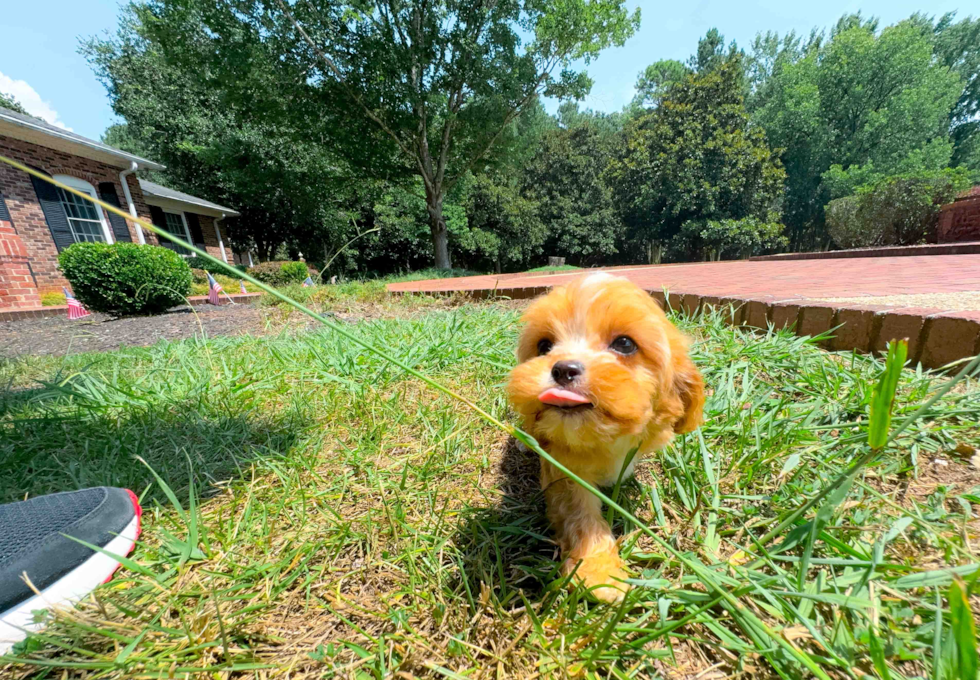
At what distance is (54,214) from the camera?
13.1 meters

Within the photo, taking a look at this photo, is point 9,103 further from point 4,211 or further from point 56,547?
point 56,547

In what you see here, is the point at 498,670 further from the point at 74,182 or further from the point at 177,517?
the point at 74,182

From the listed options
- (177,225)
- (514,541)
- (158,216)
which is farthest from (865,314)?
(177,225)

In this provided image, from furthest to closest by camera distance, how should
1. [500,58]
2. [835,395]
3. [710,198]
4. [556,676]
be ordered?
1. [710,198]
2. [500,58]
3. [835,395]
4. [556,676]

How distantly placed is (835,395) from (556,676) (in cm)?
185

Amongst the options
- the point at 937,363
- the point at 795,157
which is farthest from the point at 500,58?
the point at 795,157

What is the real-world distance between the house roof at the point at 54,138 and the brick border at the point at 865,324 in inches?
714

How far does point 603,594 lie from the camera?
1.18 metres

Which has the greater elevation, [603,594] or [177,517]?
[177,517]

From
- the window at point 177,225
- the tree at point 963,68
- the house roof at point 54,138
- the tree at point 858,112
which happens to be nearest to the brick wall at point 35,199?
the house roof at point 54,138

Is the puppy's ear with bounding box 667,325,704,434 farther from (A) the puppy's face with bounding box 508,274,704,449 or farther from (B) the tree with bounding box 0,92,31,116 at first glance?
(B) the tree with bounding box 0,92,31,116

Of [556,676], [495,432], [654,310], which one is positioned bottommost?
[556,676]

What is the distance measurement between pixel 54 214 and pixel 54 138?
→ 8.27 ft

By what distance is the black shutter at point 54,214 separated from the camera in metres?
12.6
